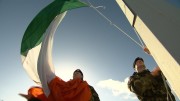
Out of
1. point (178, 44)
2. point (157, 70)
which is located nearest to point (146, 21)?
point (178, 44)

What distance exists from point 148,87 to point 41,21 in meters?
2.79

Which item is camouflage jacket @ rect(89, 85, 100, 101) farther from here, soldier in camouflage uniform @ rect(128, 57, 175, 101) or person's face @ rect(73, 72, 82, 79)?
soldier in camouflage uniform @ rect(128, 57, 175, 101)

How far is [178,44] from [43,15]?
13.5 feet

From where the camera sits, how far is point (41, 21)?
18.6ft

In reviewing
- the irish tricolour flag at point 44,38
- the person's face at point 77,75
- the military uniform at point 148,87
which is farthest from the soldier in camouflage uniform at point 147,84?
the irish tricolour flag at point 44,38

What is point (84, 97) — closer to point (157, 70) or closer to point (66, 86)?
point (66, 86)

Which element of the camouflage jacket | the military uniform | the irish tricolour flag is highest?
the irish tricolour flag

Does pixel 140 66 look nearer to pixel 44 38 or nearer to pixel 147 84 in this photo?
pixel 147 84

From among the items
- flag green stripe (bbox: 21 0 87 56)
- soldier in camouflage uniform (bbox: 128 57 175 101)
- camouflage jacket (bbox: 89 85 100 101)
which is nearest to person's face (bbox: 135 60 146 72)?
soldier in camouflage uniform (bbox: 128 57 175 101)

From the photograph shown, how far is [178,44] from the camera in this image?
6.84ft

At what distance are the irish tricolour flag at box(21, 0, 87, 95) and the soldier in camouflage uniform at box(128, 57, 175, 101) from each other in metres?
1.80

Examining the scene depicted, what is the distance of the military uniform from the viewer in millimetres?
5000

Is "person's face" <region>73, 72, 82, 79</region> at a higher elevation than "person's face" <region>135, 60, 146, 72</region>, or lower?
higher

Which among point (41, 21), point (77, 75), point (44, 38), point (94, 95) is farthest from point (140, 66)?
point (41, 21)
